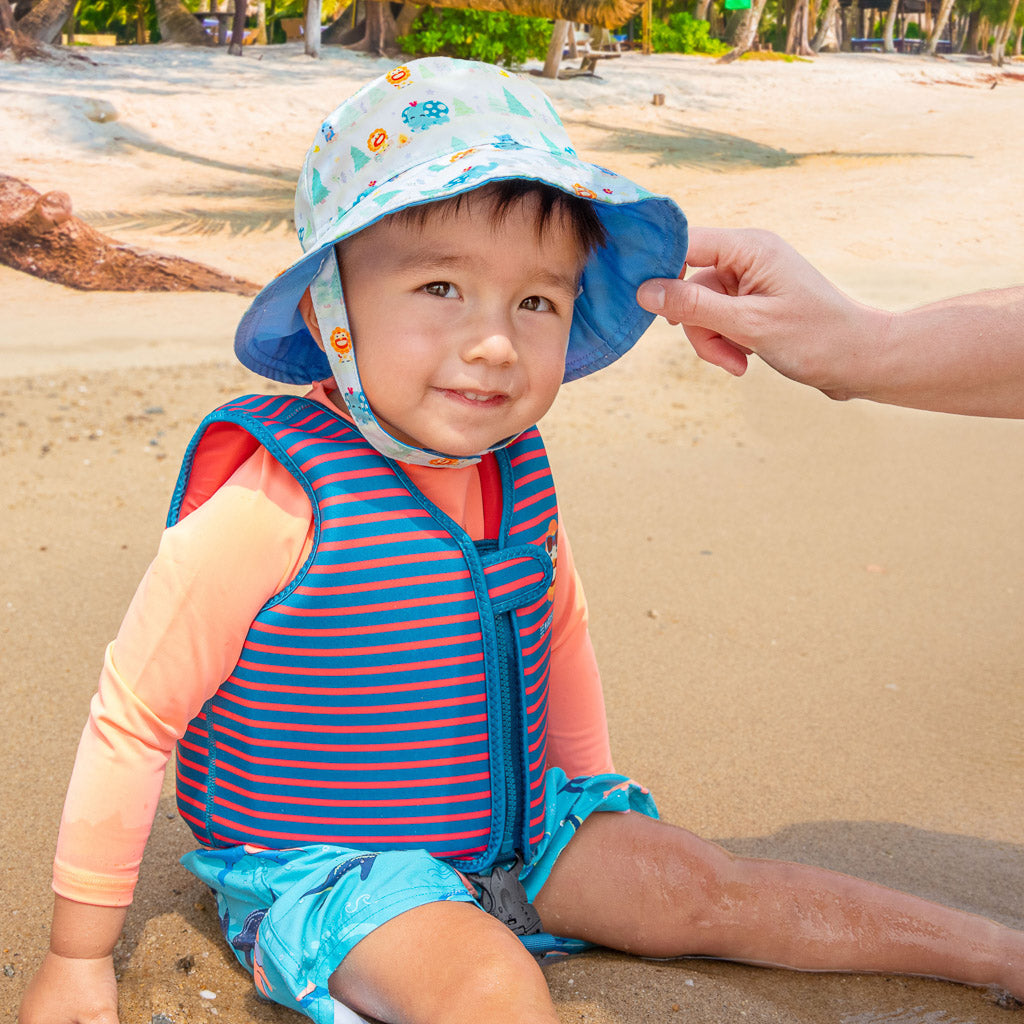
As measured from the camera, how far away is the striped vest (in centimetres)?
139

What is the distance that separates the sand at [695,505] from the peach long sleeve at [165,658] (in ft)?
0.85

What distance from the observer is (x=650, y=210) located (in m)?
1.48

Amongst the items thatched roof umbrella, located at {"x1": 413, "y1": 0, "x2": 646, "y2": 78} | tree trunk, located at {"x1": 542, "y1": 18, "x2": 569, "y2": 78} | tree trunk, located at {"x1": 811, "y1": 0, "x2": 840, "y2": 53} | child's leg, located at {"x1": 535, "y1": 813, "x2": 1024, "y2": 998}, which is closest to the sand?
child's leg, located at {"x1": 535, "y1": 813, "x2": 1024, "y2": 998}

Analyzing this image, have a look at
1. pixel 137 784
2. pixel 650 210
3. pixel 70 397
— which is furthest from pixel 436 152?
pixel 70 397

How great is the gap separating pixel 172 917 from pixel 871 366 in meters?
1.30

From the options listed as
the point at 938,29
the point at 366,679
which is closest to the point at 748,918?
the point at 366,679

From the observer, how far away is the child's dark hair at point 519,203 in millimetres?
1323

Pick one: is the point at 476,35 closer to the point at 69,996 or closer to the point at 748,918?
the point at 748,918

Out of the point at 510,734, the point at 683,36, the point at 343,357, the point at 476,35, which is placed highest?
the point at 683,36

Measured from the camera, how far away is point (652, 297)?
60.2 inches

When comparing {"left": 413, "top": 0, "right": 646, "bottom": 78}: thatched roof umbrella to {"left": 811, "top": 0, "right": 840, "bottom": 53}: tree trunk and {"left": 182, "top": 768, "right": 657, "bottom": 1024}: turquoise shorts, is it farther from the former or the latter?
{"left": 182, "top": 768, "right": 657, "bottom": 1024}: turquoise shorts

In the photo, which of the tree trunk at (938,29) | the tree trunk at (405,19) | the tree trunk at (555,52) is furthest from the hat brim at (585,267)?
the tree trunk at (938,29)

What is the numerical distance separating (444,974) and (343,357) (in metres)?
0.74

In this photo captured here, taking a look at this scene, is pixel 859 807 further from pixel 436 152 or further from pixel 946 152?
pixel 946 152
